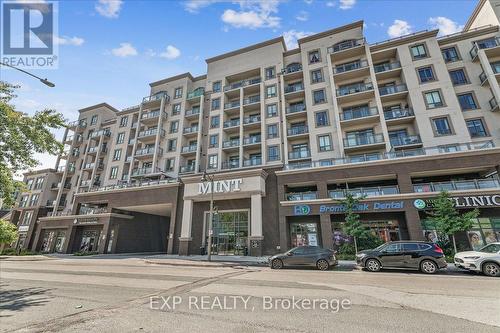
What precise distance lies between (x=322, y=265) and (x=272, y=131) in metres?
21.3

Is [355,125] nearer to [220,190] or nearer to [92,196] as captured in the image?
[220,190]

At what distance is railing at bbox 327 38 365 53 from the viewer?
1296 inches

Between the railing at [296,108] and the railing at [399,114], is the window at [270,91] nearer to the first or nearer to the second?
the railing at [296,108]

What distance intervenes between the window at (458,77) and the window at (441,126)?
6.06 metres

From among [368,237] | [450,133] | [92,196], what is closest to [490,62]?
[450,133]

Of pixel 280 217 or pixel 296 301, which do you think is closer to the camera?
pixel 296 301

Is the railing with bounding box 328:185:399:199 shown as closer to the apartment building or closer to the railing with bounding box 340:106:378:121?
the apartment building

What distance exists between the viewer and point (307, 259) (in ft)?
52.0

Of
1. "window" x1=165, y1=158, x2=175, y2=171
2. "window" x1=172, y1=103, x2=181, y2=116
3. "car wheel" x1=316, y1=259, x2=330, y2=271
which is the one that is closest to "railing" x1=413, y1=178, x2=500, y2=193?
"car wheel" x1=316, y1=259, x2=330, y2=271

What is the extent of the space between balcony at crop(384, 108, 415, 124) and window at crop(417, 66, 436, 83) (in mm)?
4289

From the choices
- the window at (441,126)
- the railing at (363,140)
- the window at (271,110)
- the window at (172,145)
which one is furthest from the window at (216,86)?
the window at (441,126)

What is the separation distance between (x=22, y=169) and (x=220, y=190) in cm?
1650

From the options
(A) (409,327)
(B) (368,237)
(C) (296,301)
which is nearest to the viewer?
(A) (409,327)

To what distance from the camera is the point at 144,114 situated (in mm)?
43625
